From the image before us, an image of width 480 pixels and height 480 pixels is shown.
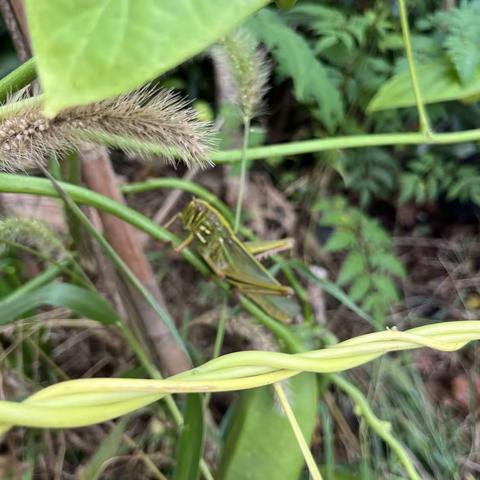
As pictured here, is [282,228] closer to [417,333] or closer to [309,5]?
[309,5]

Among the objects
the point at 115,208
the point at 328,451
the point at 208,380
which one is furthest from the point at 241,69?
the point at 328,451

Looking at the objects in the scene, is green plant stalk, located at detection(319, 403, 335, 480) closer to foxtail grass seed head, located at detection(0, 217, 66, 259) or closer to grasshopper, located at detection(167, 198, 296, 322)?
grasshopper, located at detection(167, 198, 296, 322)

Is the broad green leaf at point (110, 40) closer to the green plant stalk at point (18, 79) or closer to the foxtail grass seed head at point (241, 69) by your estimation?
the green plant stalk at point (18, 79)

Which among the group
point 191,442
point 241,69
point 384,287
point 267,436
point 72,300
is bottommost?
point 384,287

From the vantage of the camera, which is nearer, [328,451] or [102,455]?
[102,455]

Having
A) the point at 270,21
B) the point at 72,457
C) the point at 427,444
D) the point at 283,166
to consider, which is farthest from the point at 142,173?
the point at 427,444

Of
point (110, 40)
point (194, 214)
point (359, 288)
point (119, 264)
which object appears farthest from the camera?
point (359, 288)

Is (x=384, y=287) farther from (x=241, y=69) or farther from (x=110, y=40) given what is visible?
(x=110, y=40)

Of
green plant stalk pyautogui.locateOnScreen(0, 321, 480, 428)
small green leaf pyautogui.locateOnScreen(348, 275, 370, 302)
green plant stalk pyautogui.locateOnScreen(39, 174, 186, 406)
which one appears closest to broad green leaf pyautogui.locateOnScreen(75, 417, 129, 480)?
green plant stalk pyautogui.locateOnScreen(39, 174, 186, 406)

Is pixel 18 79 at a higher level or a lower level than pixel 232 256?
higher
